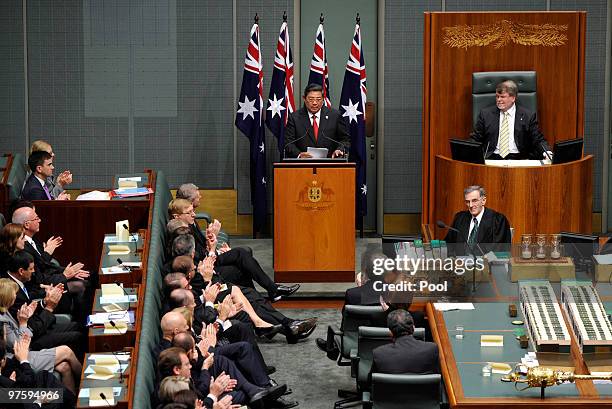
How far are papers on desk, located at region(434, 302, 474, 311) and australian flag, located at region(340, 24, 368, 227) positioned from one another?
14.3 feet

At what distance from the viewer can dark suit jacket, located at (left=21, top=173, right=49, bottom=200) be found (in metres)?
9.78

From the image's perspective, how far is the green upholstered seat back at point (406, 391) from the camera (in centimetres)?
744

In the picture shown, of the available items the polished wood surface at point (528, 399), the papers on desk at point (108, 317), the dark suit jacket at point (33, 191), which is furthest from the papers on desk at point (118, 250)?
the polished wood surface at point (528, 399)

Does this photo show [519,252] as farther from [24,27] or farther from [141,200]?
[24,27]

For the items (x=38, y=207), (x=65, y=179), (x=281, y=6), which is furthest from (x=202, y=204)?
(x=38, y=207)

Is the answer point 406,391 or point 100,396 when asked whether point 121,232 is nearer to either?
point 100,396

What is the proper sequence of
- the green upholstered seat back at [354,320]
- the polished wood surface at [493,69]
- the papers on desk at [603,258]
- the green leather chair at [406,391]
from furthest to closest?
the polished wood surface at [493,69] < the green upholstered seat back at [354,320] < the papers on desk at [603,258] < the green leather chair at [406,391]

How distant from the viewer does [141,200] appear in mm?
9891

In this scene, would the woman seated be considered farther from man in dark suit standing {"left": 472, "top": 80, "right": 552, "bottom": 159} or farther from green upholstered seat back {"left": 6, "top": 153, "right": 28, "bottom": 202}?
man in dark suit standing {"left": 472, "top": 80, "right": 552, "bottom": 159}

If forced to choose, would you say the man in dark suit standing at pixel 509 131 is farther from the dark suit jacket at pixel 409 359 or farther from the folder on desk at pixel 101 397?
the folder on desk at pixel 101 397

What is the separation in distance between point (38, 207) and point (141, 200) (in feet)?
2.48

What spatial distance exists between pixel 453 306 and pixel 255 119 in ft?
15.4

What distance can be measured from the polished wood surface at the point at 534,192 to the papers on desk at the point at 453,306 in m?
1.84

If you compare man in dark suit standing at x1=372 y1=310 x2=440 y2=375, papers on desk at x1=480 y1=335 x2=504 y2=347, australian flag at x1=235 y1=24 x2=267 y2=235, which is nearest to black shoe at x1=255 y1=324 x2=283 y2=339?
Answer: man in dark suit standing at x1=372 y1=310 x2=440 y2=375
